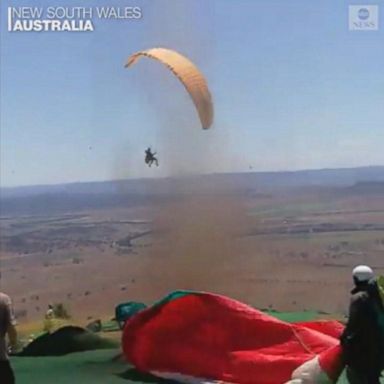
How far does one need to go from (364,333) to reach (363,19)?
3.10 m

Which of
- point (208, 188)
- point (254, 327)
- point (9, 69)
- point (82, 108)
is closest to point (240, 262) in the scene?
point (208, 188)

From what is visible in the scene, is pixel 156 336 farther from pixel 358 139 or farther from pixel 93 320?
pixel 358 139

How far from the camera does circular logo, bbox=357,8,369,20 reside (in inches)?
287

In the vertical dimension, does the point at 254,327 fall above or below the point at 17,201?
below

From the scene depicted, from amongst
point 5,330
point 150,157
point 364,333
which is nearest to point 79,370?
point 150,157

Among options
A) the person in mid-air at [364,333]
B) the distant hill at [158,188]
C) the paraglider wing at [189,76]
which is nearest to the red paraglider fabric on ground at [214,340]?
the person in mid-air at [364,333]

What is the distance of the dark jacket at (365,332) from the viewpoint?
4.95 meters

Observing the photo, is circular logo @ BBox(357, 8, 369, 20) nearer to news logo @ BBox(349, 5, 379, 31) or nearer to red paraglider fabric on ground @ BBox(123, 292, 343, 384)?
news logo @ BBox(349, 5, 379, 31)

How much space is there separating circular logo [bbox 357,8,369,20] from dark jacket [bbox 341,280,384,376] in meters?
2.88

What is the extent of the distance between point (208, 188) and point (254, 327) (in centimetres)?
146

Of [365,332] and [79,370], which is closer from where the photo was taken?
[365,332]

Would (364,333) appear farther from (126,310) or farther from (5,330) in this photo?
(126,310)

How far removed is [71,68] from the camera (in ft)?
23.9

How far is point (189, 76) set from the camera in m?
6.57
